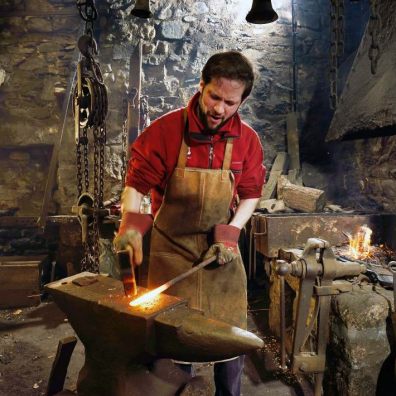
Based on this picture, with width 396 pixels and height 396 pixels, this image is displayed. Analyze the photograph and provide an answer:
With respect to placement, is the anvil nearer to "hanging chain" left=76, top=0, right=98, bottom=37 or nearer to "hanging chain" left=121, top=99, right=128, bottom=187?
"hanging chain" left=76, top=0, right=98, bottom=37

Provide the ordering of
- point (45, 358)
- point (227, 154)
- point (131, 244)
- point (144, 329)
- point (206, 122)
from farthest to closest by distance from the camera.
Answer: point (45, 358)
point (227, 154)
point (206, 122)
point (131, 244)
point (144, 329)

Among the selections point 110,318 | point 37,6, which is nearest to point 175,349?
point 110,318

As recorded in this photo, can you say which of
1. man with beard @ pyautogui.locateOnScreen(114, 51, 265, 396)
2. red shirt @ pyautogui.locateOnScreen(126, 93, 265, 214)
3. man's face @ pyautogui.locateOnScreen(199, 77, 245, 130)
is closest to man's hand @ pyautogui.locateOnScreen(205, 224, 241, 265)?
man with beard @ pyautogui.locateOnScreen(114, 51, 265, 396)

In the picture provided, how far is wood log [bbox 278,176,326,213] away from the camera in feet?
14.6

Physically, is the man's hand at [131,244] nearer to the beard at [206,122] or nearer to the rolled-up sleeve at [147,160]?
the rolled-up sleeve at [147,160]

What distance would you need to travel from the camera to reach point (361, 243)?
3.47 meters

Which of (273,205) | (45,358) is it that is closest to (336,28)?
(273,205)

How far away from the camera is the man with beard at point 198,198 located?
1.97 m

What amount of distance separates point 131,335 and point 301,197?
3.90 meters

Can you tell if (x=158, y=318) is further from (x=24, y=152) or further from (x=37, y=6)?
(x=37, y=6)

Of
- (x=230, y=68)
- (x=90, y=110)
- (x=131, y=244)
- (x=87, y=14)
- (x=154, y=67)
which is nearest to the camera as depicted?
(x=131, y=244)

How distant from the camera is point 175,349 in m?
1.24

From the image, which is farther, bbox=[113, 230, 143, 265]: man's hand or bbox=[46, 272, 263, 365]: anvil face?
bbox=[113, 230, 143, 265]: man's hand

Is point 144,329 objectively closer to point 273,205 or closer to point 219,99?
point 219,99
